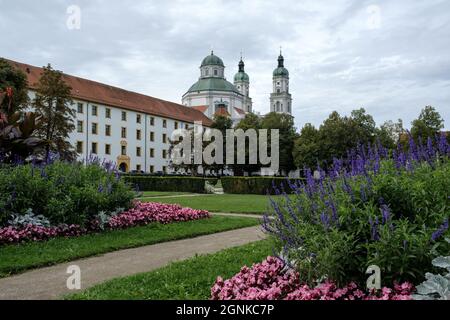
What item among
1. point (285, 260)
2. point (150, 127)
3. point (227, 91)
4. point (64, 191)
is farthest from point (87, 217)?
point (227, 91)

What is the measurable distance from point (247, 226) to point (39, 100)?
98.0ft

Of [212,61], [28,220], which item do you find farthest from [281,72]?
[28,220]

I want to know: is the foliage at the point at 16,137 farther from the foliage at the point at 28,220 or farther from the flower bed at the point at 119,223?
the flower bed at the point at 119,223

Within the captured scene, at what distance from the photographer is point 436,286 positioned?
3.20 metres

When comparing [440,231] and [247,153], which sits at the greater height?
[247,153]

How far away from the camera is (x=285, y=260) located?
4438mm

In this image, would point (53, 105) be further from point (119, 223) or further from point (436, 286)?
point (436, 286)

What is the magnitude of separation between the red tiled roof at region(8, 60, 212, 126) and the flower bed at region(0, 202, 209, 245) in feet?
134

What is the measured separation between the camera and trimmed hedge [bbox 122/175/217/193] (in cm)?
2884

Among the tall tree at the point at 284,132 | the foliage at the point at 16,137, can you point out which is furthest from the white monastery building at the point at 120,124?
the foliage at the point at 16,137

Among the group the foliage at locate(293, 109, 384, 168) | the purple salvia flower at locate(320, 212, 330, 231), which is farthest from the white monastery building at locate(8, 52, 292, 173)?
the purple salvia flower at locate(320, 212, 330, 231)

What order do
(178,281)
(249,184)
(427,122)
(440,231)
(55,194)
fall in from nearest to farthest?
(440,231)
(178,281)
(55,194)
(249,184)
(427,122)

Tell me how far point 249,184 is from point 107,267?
22292 mm

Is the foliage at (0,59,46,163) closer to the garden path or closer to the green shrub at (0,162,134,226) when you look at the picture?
the green shrub at (0,162,134,226)
